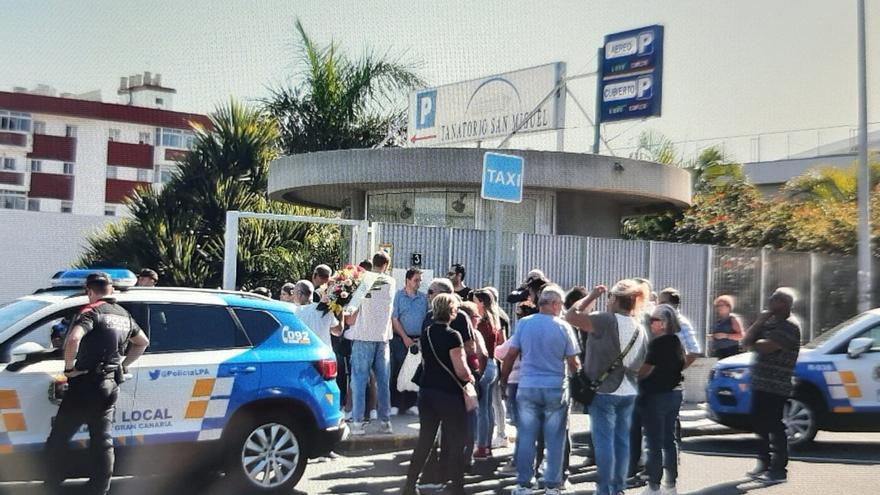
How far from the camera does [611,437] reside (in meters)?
8.13

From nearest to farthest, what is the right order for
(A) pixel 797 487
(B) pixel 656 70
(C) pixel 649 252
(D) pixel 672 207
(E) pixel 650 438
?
(E) pixel 650 438
(A) pixel 797 487
(C) pixel 649 252
(D) pixel 672 207
(B) pixel 656 70

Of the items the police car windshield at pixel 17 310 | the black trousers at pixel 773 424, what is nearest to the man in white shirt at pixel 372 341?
the black trousers at pixel 773 424

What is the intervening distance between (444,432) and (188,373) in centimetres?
198

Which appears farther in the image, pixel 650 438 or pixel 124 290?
pixel 650 438

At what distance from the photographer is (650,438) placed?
8703 mm

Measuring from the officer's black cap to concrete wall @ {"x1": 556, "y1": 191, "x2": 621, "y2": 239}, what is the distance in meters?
11.7

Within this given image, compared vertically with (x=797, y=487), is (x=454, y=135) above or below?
above

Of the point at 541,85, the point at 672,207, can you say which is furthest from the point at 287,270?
the point at 672,207

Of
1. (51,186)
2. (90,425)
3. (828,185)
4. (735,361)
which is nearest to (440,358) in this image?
(90,425)

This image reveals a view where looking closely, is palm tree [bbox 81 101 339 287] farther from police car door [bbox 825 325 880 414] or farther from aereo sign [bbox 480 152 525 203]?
police car door [bbox 825 325 880 414]

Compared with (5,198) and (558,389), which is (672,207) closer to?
(558,389)

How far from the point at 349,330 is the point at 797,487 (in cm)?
457

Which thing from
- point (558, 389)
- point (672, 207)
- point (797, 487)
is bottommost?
point (797, 487)

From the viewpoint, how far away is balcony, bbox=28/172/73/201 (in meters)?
63.8
